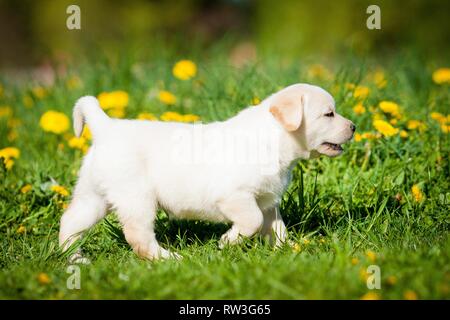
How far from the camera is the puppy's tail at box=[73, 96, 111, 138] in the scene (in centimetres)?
329

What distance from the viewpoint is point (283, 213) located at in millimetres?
3740

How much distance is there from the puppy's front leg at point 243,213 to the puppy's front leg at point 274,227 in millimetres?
213

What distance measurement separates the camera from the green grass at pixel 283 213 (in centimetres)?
254

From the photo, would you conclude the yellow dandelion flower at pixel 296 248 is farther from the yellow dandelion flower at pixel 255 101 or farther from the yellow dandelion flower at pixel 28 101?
the yellow dandelion flower at pixel 28 101

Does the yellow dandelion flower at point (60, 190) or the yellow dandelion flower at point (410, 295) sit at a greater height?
the yellow dandelion flower at point (60, 190)

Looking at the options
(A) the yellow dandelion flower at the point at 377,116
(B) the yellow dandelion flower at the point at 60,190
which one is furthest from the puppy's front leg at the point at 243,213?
(A) the yellow dandelion flower at the point at 377,116

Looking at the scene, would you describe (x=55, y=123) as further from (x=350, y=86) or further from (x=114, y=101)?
(x=350, y=86)

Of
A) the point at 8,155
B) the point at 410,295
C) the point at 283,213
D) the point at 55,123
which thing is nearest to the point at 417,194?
the point at 283,213

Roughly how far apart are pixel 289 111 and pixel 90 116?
3.54 ft

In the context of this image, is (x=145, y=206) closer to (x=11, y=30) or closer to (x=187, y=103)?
(x=187, y=103)

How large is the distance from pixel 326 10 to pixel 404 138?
7.01 m

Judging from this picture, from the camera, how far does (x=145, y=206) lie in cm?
315

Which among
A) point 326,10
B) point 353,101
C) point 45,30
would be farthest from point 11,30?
point 353,101

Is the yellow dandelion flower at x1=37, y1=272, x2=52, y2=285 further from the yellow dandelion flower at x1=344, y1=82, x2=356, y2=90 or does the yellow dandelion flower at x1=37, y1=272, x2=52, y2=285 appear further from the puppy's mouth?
the yellow dandelion flower at x1=344, y1=82, x2=356, y2=90
